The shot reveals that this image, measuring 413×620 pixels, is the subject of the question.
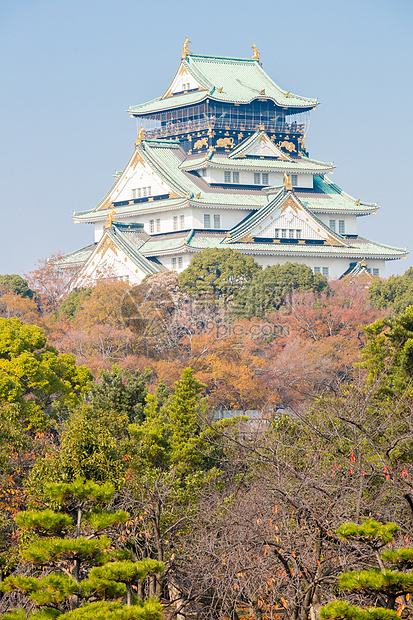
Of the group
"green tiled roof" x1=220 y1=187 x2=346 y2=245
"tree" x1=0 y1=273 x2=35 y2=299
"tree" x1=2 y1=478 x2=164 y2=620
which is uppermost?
"green tiled roof" x1=220 y1=187 x2=346 y2=245

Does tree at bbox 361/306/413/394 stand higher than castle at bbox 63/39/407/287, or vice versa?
castle at bbox 63/39/407/287

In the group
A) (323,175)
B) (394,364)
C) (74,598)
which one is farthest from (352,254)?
(74,598)

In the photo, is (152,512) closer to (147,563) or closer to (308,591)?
(147,563)

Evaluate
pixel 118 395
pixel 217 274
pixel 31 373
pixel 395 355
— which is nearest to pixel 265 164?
pixel 217 274

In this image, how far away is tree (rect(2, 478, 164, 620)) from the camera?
54.3 ft

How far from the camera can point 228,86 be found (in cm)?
7156

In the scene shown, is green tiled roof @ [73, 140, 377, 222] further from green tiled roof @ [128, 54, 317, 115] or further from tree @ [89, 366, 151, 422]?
tree @ [89, 366, 151, 422]

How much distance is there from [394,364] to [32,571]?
1166 cm

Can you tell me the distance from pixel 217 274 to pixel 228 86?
23668 mm

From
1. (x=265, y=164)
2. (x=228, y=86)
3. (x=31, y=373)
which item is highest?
(x=228, y=86)

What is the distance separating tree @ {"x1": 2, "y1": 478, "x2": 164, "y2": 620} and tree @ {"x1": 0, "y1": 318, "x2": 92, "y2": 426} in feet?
36.2

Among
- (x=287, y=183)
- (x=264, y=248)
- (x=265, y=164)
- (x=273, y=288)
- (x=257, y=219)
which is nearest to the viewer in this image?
(x=273, y=288)

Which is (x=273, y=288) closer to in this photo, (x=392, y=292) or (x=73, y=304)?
(x=392, y=292)

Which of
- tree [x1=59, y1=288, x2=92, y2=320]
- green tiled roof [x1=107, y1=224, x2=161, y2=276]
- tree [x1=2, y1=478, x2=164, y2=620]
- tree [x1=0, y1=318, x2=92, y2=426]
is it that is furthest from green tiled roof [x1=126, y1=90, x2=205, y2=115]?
tree [x1=2, y1=478, x2=164, y2=620]
